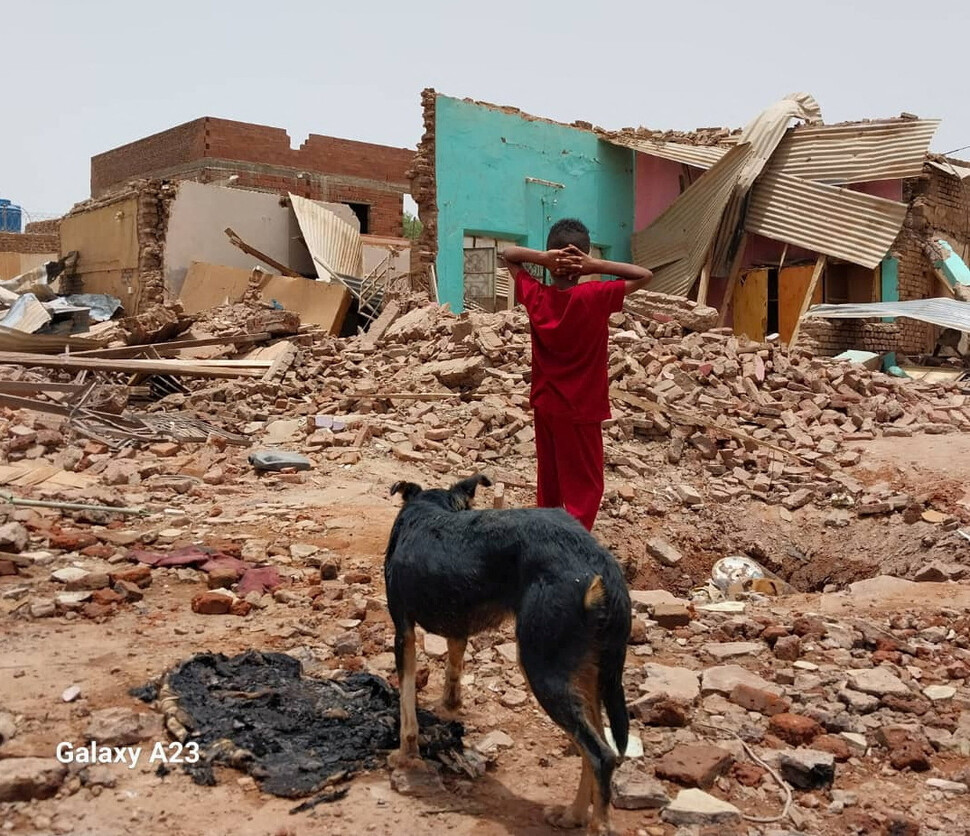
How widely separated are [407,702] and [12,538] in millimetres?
3064

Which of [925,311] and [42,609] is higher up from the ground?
[925,311]

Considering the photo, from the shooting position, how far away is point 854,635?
4215 mm

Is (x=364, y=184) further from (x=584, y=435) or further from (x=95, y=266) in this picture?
(x=584, y=435)

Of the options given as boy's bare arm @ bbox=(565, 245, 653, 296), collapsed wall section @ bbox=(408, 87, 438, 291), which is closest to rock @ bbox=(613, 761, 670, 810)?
boy's bare arm @ bbox=(565, 245, 653, 296)

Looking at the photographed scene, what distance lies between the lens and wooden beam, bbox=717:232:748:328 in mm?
16719

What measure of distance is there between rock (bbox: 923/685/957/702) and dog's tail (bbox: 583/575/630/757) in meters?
1.81

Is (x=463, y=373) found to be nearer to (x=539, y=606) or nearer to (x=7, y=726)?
(x=7, y=726)

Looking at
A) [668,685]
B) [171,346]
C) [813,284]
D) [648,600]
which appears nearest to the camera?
[668,685]

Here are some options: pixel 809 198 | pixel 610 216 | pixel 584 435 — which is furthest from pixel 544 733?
pixel 610 216

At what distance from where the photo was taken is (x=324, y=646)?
3.92 m

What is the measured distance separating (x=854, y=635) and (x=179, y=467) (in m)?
5.86

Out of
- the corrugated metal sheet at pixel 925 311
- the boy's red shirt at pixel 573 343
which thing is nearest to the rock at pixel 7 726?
the boy's red shirt at pixel 573 343

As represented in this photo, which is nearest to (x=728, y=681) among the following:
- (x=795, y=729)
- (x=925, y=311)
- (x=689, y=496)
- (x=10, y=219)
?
(x=795, y=729)

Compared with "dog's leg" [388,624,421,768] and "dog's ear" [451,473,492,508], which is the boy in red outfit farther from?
"dog's leg" [388,624,421,768]
